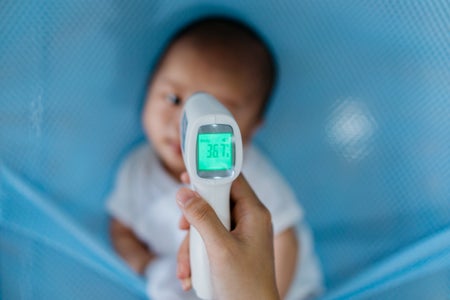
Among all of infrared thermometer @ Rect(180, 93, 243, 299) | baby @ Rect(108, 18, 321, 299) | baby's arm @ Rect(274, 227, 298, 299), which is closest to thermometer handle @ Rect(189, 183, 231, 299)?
infrared thermometer @ Rect(180, 93, 243, 299)

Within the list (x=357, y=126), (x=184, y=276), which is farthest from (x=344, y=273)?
(x=184, y=276)

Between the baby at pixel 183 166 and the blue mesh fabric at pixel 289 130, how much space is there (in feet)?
0.15

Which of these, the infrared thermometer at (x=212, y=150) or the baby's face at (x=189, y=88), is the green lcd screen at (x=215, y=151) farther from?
the baby's face at (x=189, y=88)

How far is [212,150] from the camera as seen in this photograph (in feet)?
1.95

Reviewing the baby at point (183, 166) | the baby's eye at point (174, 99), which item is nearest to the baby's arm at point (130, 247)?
the baby at point (183, 166)

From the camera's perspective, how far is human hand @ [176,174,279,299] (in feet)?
1.92

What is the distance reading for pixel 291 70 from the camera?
101 cm

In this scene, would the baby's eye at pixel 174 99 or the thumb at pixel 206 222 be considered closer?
the thumb at pixel 206 222

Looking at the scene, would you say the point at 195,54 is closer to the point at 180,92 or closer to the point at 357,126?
the point at 180,92

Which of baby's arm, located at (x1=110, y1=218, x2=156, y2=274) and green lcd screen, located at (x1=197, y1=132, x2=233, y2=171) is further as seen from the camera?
baby's arm, located at (x1=110, y1=218, x2=156, y2=274)

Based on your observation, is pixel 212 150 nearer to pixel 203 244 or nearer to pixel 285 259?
pixel 203 244

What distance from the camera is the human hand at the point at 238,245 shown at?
586mm

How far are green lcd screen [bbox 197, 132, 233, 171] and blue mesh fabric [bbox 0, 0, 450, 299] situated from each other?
34cm

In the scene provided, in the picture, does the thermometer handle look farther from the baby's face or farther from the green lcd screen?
the baby's face
